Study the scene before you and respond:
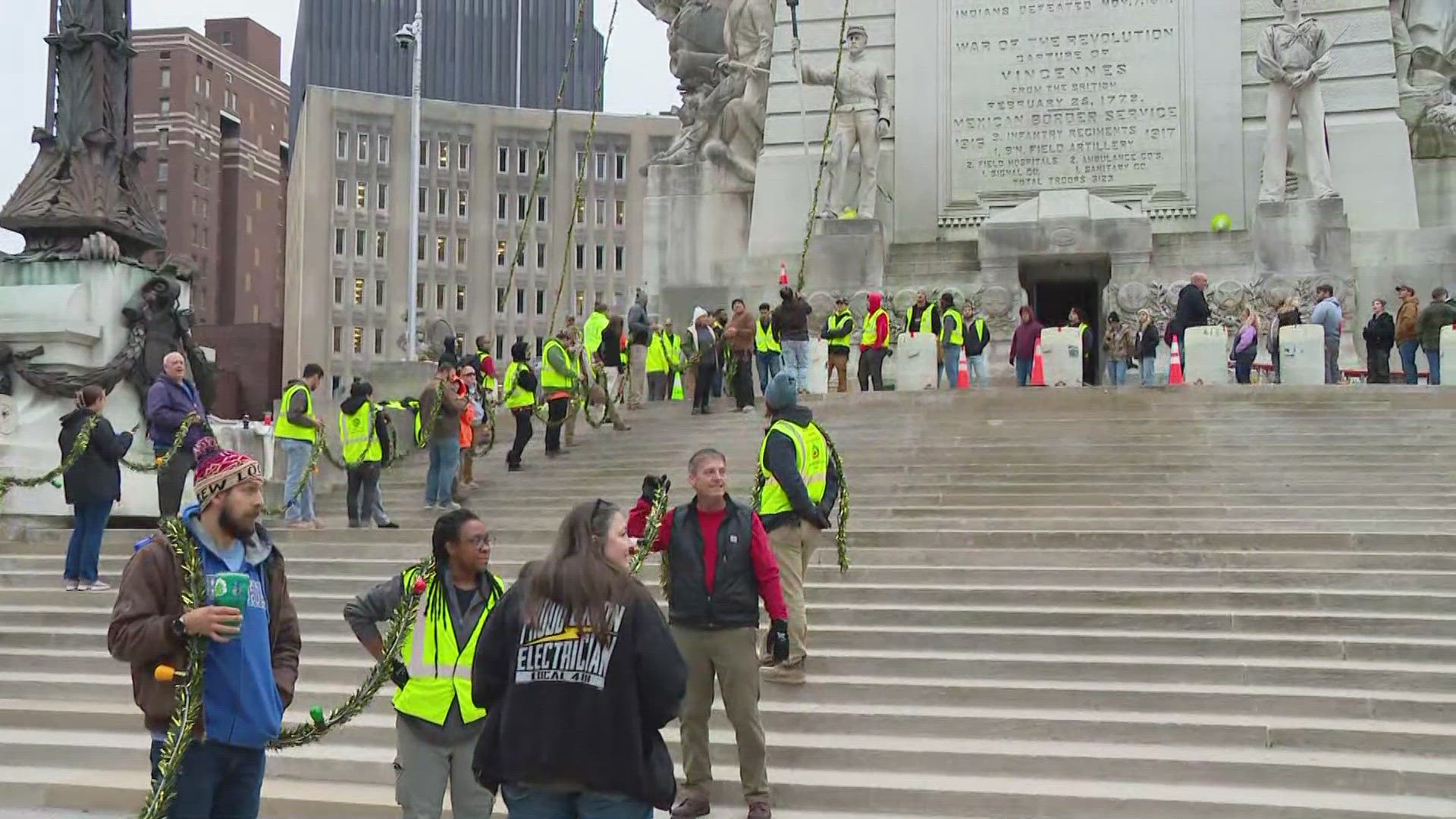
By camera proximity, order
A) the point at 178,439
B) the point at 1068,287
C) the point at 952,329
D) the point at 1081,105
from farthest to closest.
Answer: the point at 1068,287
the point at 1081,105
the point at 952,329
the point at 178,439

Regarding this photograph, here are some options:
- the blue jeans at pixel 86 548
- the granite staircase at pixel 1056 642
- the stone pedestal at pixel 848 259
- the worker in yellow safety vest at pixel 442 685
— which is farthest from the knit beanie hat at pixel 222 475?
the stone pedestal at pixel 848 259

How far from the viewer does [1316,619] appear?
9.03m

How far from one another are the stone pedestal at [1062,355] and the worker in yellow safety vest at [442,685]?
15106mm

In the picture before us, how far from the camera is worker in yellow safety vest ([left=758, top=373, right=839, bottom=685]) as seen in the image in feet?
26.3

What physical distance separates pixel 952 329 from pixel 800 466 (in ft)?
39.2

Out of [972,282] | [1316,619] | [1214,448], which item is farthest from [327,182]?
[1316,619]

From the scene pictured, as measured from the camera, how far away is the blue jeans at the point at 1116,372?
65.1ft

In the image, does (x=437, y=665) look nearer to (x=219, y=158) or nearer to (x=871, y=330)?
(x=871, y=330)

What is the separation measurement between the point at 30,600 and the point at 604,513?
8.10m

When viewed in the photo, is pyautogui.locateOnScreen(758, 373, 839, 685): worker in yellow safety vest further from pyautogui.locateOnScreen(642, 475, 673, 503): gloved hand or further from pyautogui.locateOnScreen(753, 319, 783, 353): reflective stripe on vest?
pyautogui.locateOnScreen(753, 319, 783, 353): reflective stripe on vest

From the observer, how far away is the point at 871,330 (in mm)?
19609

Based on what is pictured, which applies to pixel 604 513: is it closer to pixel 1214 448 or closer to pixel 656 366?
pixel 1214 448

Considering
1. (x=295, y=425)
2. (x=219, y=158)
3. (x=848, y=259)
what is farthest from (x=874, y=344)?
(x=219, y=158)

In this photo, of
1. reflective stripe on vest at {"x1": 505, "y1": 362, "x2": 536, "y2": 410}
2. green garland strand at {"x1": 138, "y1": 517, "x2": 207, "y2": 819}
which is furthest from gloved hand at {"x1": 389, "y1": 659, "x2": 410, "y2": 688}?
reflective stripe on vest at {"x1": 505, "y1": 362, "x2": 536, "y2": 410}
